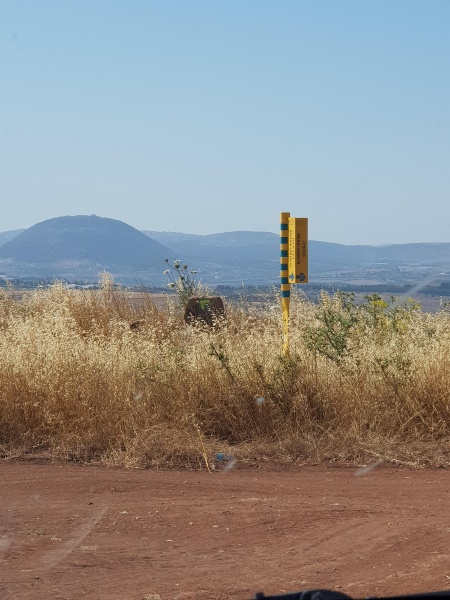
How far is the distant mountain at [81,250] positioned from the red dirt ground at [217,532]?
76372 millimetres

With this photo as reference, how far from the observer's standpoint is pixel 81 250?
11319 centimetres

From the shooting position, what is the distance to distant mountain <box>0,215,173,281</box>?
9400 centimetres

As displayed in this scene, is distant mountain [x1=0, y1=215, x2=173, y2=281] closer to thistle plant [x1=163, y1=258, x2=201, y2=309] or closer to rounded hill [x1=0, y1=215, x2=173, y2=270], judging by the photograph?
rounded hill [x1=0, y1=215, x2=173, y2=270]

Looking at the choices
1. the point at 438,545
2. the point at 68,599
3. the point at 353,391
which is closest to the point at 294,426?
the point at 353,391

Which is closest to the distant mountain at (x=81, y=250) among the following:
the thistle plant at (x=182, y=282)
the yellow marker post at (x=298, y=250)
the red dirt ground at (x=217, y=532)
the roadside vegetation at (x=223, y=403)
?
the thistle plant at (x=182, y=282)

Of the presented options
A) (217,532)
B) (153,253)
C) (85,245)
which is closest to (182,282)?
(217,532)

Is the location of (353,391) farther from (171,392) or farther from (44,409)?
(44,409)

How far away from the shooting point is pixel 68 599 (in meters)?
5.00

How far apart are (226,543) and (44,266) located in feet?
317

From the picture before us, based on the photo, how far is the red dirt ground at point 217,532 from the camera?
5219mm

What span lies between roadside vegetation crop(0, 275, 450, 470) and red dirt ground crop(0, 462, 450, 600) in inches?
17.8

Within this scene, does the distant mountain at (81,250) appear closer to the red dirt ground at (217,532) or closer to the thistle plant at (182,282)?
the thistle plant at (182,282)

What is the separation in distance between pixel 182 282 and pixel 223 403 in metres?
9.02

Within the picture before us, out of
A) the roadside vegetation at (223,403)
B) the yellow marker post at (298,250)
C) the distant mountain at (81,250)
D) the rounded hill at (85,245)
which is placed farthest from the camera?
the rounded hill at (85,245)
